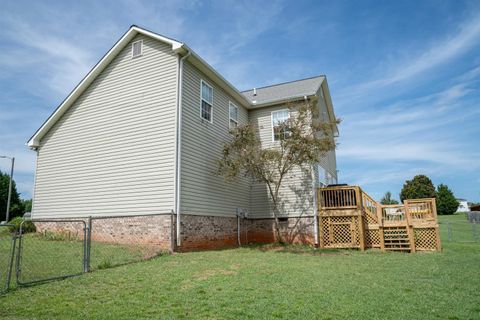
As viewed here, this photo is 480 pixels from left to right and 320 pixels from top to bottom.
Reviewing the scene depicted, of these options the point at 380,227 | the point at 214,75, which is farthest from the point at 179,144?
the point at 380,227

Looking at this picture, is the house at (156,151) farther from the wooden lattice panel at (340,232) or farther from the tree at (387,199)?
the tree at (387,199)

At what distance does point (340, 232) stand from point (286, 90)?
27.2 ft

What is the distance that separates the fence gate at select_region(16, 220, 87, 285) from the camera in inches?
261

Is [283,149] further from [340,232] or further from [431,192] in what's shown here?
[431,192]

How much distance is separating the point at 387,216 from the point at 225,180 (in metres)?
7.56

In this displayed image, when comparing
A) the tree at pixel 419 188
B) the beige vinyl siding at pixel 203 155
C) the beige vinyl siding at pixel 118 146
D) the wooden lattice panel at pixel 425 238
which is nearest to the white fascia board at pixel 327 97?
the beige vinyl siding at pixel 203 155

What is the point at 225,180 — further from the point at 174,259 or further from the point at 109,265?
the point at 109,265

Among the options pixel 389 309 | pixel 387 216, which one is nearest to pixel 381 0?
pixel 387 216

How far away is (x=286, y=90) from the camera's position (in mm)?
17812

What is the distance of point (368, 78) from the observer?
16.8 m

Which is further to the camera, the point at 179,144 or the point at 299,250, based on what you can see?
the point at 299,250

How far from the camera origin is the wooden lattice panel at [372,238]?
13.6 m

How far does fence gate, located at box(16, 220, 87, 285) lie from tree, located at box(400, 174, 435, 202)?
5195 centimetres

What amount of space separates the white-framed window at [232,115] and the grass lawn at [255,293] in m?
8.33
